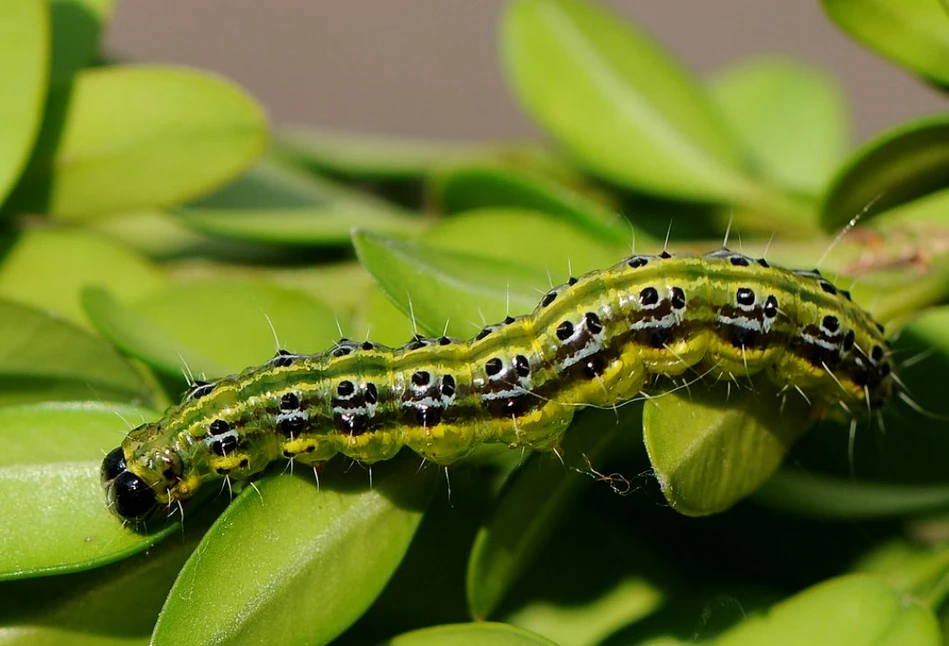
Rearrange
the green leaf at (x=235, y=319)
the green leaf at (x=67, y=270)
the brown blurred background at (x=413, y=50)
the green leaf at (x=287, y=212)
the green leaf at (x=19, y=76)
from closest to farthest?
the green leaf at (x=19, y=76), the green leaf at (x=235, y=319), the green leaf at (x=67, y=270), the green leaf at (x=287, y=212), the brown blurred background at (x=413, y=50)

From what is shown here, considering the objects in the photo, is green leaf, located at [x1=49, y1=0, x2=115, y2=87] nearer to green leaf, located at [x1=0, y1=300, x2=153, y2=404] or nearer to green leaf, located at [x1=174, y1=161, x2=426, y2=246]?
green leaf, located at [x1=174, y1=161, x2=426, y2=246]

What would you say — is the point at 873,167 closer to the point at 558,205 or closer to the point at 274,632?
Answer: the point at 558,205

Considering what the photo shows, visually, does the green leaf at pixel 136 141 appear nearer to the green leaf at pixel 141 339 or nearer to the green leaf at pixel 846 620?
the green leaf at pixel 141 339

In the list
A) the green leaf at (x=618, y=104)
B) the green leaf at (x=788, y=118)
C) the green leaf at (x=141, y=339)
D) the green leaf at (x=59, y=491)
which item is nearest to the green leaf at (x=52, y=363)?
the green leaf at (x=141, y=339)

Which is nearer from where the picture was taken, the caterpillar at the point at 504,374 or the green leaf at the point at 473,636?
the green leaf at the point at 473,636

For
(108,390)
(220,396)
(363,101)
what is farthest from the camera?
(363,101)

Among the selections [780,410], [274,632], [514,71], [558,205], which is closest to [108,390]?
[274,632]
